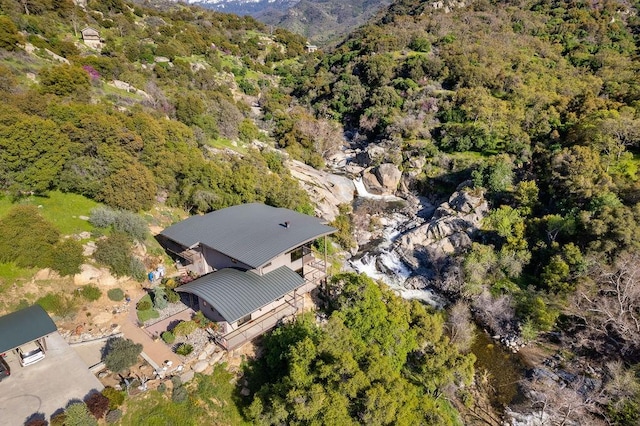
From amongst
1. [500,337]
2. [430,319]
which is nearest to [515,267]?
[500,337]

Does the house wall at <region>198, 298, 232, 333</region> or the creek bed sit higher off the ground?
the house wall at <region>198, 298, 232, 333</region>

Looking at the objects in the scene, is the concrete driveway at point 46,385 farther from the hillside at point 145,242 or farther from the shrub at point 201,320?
the shrub at point 201,320

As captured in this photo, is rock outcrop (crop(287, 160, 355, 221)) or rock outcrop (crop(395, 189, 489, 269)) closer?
rock outcrop (crop(395, 189, 489, 269))

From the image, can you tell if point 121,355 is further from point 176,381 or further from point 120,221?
point 120,221

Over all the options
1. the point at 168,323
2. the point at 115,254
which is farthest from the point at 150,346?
the point at 115,254

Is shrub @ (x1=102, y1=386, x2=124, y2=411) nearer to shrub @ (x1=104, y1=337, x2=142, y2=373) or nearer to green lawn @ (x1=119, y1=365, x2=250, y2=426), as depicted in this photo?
green lawn @ (x1=119, y1=365, x2=250, y2=426)

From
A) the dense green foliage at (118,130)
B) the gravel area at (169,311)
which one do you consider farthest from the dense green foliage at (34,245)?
the gravel area at (169,311)

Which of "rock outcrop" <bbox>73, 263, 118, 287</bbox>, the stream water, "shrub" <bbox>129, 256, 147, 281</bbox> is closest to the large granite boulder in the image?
the stream water
